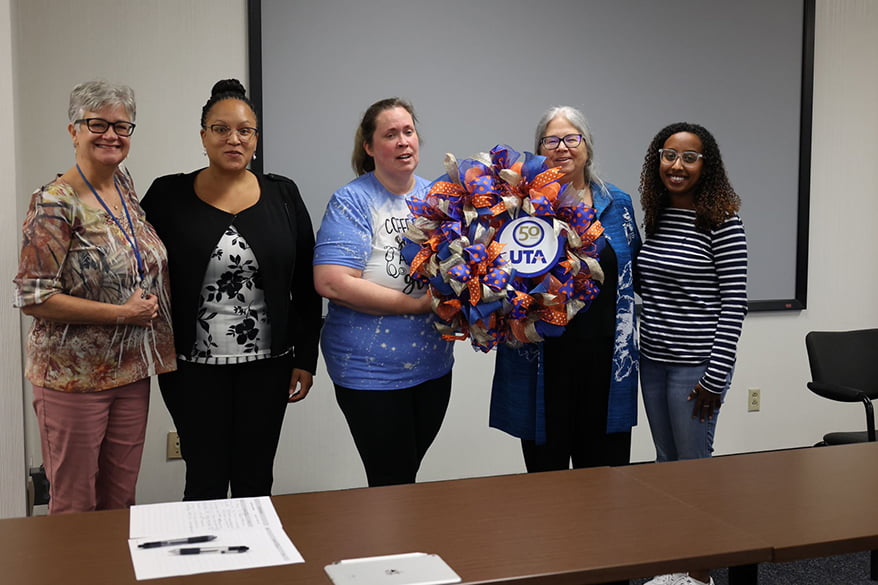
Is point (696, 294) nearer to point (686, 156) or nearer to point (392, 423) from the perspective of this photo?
point (686, 156)

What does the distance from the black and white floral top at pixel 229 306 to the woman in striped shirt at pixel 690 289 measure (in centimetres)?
123

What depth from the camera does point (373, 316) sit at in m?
2.48

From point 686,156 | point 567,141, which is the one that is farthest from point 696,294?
point 567,141

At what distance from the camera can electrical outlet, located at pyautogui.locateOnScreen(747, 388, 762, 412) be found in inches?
177

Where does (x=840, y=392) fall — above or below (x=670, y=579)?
above

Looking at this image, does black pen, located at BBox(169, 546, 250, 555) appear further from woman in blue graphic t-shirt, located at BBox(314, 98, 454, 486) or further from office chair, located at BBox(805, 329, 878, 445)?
office chair, located at BBox(805, 329, 878, 445)

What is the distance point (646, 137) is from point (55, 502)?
10.1 feet

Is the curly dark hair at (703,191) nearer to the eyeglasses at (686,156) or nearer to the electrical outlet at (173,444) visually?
the eyeglasses at (686,156)

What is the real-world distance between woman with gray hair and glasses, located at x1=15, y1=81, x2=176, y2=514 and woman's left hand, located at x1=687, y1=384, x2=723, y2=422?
1.57 m

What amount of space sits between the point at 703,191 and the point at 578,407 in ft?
2.54

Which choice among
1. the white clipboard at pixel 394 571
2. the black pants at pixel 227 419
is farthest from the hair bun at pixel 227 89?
the white clipboard at pixel 394 571

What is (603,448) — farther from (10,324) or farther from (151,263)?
(10,324)

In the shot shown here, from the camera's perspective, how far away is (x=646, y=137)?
13.7 feet

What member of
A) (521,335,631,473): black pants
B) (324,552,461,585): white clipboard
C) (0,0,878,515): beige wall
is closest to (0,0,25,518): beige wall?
(0,0,878,515): beige wall
